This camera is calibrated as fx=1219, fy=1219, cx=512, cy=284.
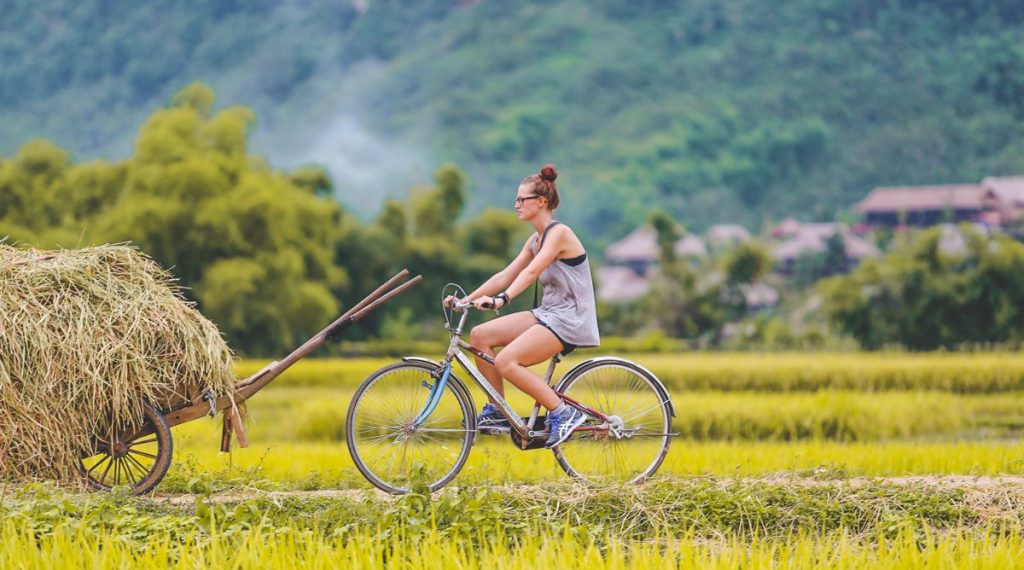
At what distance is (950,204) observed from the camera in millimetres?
73938

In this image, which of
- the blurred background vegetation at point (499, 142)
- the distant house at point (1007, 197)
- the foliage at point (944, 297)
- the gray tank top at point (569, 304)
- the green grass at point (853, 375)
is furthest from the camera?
the distant house at point (1007, 197)

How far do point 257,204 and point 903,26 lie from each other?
301ft

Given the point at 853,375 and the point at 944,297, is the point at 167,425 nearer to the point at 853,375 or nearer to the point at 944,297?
the point at 853,375

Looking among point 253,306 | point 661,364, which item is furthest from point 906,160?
point 661,364

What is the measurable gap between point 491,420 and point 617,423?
716 millimetres

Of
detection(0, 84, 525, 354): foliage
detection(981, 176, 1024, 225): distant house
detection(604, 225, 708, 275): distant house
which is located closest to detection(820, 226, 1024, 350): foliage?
detection(0, 84, 525, 354): foliage

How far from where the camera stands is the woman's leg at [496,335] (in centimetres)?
658

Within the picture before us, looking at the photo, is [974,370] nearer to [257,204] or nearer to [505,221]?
[257,204]

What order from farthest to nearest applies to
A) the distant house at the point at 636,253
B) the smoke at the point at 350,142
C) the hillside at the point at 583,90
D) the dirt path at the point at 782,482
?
the smoke at the point at 350,142 < the hillside at the point at 583,90 < the distant house at the point at 636,253 < the dirt path at the point at 782,482

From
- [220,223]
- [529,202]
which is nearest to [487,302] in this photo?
[529,202]

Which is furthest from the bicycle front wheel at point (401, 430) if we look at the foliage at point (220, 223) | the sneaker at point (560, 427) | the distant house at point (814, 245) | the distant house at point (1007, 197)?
the distant house at point (1007, 197)

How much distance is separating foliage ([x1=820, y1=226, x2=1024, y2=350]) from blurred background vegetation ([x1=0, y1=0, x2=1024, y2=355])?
7 cm

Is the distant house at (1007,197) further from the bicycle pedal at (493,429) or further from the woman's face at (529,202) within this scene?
the bicycle pedal at (493,429)

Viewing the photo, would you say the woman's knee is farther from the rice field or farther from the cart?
the cart
